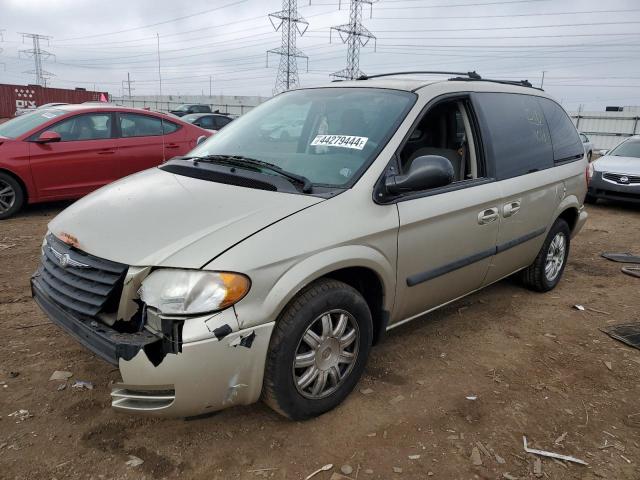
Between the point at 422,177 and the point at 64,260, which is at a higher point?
the point at 422,177

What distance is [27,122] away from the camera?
6.93m

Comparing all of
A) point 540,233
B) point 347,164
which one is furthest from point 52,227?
point 540,233

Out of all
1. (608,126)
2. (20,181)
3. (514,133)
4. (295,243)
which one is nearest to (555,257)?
(514,133)

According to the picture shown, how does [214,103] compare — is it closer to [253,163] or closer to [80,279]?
[253,163]

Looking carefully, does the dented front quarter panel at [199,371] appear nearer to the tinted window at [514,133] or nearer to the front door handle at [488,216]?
the front door handle at [488,216]

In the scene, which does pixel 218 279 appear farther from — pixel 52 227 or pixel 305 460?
pixel 52 227

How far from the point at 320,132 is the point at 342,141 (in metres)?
0.29

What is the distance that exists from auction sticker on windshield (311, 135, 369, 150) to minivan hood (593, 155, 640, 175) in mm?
8509

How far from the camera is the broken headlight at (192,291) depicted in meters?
2.12

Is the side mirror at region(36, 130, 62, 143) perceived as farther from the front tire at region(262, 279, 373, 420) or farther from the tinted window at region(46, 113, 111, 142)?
the front tire at region(262, 279, 373, 420)

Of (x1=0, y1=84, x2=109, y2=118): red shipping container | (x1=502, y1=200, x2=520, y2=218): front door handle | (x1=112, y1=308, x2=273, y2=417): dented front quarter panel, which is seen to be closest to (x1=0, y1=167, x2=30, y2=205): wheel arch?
(x1=112, y1=308, x2=273, y2=417): dented front quarter panel

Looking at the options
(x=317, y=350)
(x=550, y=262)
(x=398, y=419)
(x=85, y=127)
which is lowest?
(x=398, y=419)

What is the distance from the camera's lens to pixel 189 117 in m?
16.3

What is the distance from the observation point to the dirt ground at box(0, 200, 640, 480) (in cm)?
236
